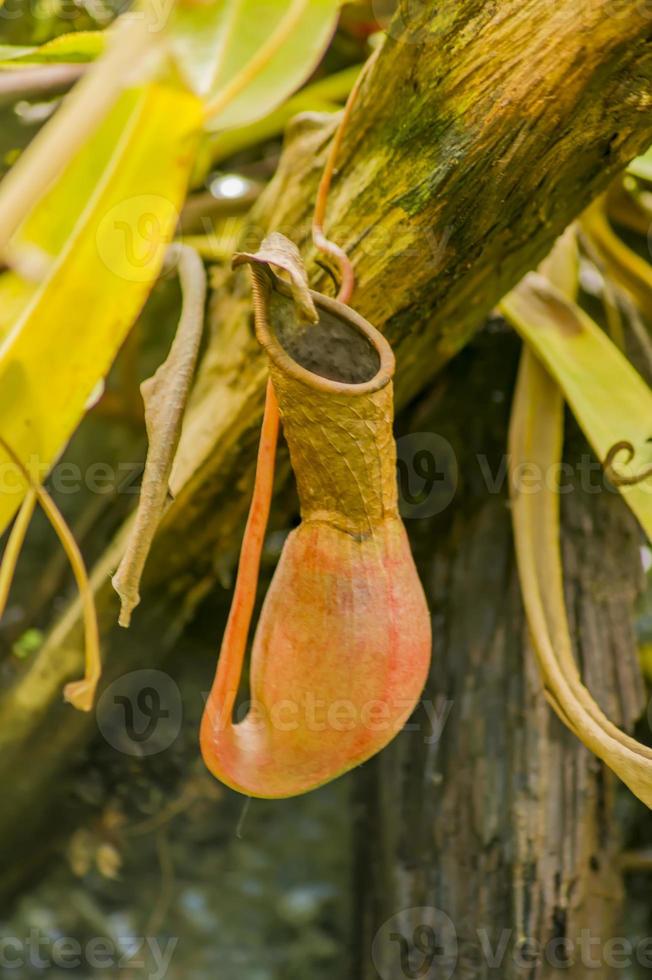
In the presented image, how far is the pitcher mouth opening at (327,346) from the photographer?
0.46 meters

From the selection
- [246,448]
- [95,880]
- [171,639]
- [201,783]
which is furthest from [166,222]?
[95,880]

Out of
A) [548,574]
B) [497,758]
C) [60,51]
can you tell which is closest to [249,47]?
[60,51]

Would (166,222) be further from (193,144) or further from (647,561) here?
(647,561)

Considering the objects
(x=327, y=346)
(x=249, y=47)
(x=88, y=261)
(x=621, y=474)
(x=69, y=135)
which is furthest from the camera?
(x=249, y=47)

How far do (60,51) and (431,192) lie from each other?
0.43m

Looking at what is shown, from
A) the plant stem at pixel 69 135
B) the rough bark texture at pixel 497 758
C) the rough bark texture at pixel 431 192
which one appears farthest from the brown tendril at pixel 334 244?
the rough bark texture at pixel 497 758

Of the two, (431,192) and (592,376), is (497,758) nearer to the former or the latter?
(592,376)

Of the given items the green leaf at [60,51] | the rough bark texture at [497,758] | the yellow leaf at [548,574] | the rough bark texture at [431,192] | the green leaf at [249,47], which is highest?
the green leaf at [60,51]

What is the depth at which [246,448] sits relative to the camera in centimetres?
80

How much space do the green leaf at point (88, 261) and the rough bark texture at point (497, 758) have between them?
40 cm

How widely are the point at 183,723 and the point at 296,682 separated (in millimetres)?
645

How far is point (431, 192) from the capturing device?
24.3 inches

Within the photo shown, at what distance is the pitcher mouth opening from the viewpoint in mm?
464

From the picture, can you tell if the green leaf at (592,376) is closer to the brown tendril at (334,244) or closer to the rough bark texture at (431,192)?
the rough bark texture at (431,192)
